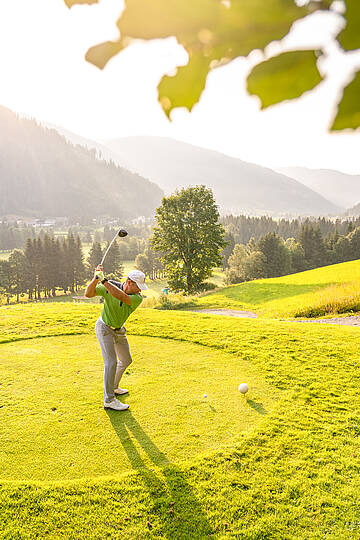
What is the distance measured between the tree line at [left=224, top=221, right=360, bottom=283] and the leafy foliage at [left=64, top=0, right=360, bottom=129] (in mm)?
69647

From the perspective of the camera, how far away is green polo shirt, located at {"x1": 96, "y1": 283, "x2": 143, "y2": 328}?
6270 mm

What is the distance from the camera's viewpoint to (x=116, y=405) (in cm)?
614

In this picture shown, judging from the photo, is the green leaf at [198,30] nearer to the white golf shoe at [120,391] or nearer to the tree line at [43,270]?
the white golf shoe at [120,391]

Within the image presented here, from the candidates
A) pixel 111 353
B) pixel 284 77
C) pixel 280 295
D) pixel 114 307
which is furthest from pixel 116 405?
pixel 280 295

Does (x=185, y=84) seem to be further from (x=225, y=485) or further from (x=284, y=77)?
(x=225, y=485)

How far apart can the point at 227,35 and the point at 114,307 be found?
201 inches

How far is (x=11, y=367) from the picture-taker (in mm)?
8375

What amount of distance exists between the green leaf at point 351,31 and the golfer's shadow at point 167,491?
4.95m

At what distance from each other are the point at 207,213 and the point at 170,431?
33.8 m

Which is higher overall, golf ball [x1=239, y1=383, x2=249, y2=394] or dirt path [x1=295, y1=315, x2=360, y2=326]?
golf ball [x1=239, y1=383, x2=249, y2=394]

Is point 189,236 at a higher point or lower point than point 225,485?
higher

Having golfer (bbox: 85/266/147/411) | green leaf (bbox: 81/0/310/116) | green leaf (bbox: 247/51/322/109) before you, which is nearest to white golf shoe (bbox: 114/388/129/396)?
golfer (bbox: 85/266/147/411)

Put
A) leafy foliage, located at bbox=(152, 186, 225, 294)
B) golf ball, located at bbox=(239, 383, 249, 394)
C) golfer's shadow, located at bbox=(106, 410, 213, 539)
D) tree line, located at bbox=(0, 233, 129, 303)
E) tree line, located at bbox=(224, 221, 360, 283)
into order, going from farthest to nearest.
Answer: tree line, located at bbox=(0, 233, 129, 303), tree line, located at bbox=(224, 221, 360, 283), leafy foliage, located at bbox=(152, 186, 225, 294), golf ball, located at bbox=(239, 383, 249, 394), golfer's shadow, located at bbox=(106, 410, 213, 539)

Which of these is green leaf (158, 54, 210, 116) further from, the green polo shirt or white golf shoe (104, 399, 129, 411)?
white golf shoe (104, 399, 129, 411)
